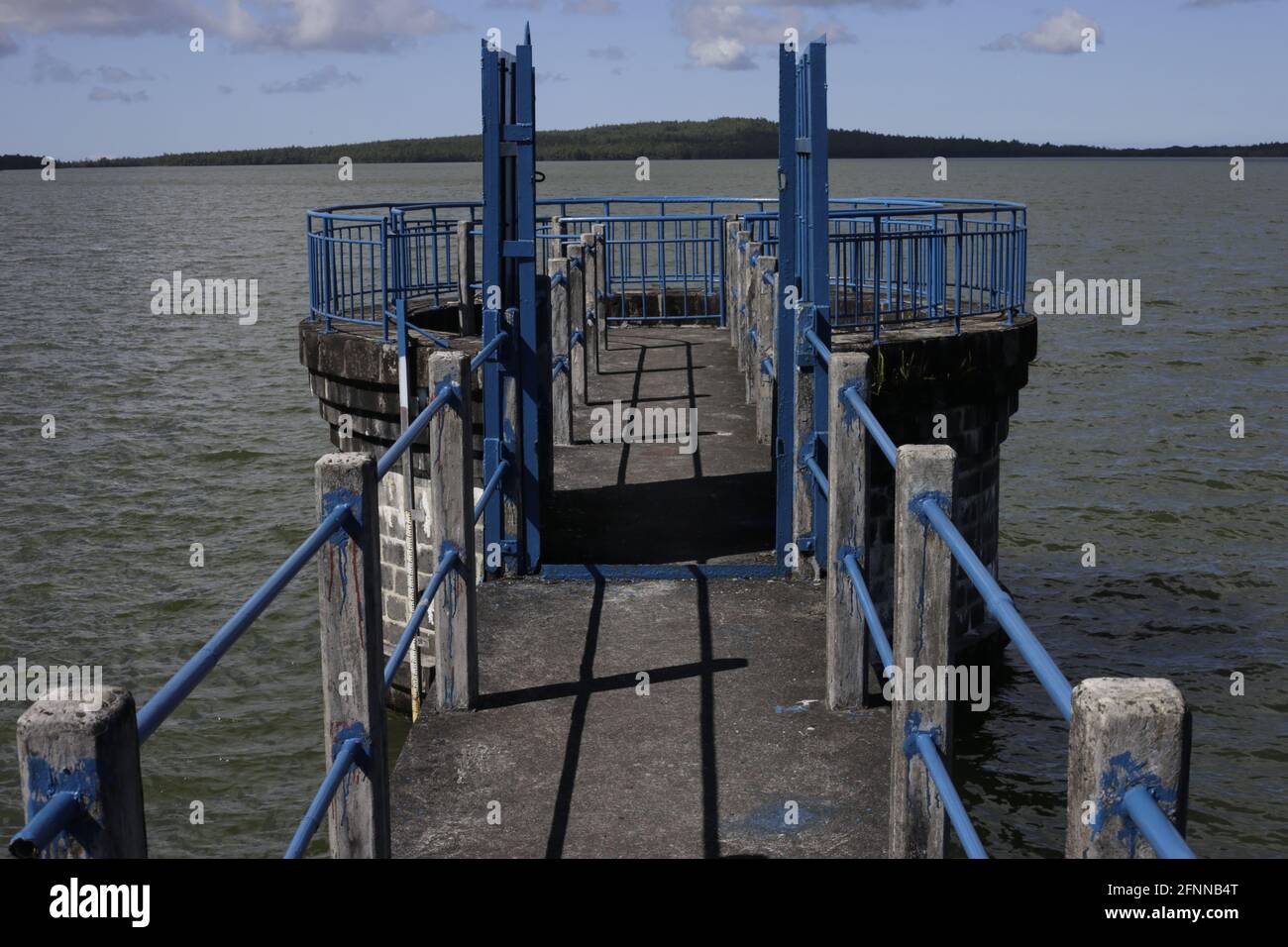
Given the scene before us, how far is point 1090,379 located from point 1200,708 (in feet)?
61.9

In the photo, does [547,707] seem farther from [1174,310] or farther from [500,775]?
[1174,310]

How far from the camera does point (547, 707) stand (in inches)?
251

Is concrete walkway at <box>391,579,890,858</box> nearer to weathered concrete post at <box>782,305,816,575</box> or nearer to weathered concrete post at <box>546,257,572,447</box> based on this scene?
weathered concrete post at <box>782,305,816,575</box>

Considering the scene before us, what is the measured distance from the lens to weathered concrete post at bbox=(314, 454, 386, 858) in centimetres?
405

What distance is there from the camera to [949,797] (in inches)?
155

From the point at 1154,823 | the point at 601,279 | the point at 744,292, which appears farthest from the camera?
the point at 601,279

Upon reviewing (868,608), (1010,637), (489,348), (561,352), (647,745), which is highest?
(489,348)

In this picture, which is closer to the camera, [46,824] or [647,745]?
[46,824]

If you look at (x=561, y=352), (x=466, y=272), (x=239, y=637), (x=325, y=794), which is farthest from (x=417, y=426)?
(x=466, y=272)

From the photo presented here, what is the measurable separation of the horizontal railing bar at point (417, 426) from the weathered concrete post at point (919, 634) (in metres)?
1.48

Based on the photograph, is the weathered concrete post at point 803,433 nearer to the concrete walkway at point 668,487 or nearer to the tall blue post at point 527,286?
the concrete walkway at point 668,487

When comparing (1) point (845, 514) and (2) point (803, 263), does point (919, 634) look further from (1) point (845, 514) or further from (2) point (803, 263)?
(2) point (803, 263)

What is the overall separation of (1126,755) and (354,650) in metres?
2.27

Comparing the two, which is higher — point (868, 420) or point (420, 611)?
point (868, 420)
